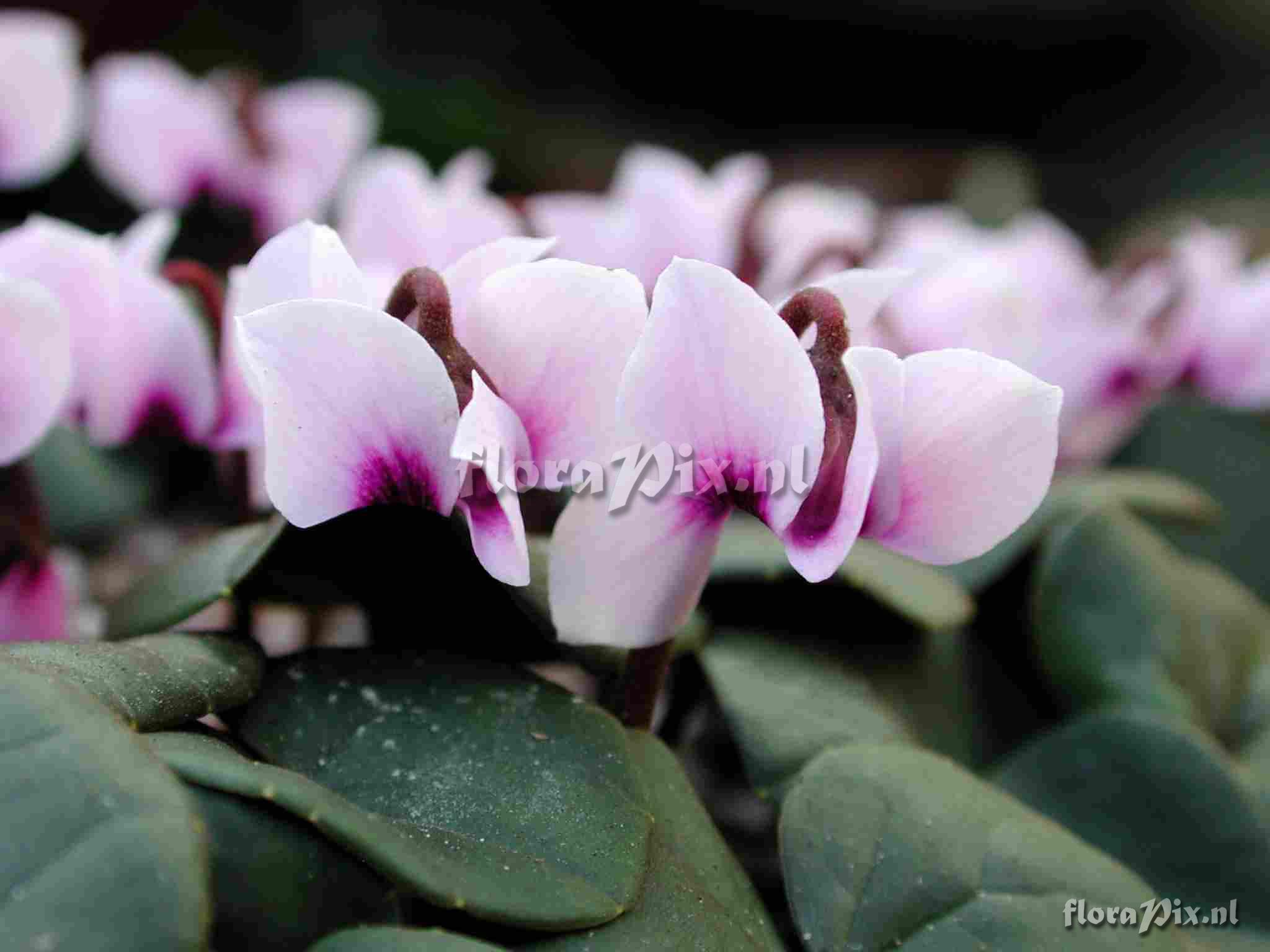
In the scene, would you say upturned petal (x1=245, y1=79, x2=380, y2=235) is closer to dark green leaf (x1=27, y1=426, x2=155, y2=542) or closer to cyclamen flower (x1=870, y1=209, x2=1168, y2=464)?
dark green leaf (x1=27, y1=426, x2=155, y2=542)

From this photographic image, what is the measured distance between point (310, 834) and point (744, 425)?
0.22 m

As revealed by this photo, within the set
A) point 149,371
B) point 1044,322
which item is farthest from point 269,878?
point 1044,322

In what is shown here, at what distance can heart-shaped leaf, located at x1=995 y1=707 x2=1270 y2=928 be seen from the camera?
0.66 m

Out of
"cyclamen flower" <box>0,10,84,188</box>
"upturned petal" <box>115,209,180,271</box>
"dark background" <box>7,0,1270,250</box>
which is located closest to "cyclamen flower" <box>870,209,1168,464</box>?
"upturned petal" <box>115,209,180,271</box>

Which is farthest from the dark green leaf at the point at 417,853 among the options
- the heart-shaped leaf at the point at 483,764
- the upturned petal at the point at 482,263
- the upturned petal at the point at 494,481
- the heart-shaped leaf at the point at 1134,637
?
the heart-shaped leaf at the point at 1134,637

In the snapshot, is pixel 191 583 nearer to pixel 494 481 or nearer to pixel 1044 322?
pixel 494 481

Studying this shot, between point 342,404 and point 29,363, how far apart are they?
0.21 metres

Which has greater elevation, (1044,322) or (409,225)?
(409,225)

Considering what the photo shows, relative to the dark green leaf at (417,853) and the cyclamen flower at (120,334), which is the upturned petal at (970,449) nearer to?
the dark green leaf at (417,853)

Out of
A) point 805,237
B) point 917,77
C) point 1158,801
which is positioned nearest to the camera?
point 1158,801

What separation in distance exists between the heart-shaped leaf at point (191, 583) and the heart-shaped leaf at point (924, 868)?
27 cm

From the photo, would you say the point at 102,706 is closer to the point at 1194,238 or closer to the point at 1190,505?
the point at 1190,505

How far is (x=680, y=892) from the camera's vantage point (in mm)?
481

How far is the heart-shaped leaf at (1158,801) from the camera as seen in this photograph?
66cm
